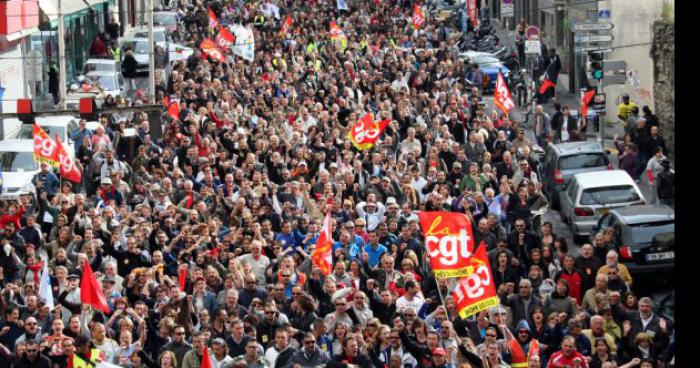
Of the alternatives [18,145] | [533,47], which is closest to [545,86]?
[533,47]

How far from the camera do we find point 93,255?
14922mm

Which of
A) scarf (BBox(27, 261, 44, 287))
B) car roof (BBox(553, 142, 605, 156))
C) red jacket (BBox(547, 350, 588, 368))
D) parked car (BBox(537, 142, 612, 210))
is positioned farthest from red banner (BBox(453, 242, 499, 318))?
car roof (BBox(553, 142, 605, 156))

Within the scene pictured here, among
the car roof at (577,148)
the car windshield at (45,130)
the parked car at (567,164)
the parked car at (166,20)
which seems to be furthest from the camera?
the parked car at (166,20)

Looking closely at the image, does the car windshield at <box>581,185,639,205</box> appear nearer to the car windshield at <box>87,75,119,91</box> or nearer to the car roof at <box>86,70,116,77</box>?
the car windshield at <box>87,75,119,91</box>

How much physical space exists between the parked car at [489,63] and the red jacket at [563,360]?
88.4 feet

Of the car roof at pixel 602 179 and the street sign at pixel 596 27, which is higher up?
the street sign at pixel 596 27

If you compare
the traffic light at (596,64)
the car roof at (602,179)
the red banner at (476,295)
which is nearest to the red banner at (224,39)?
the traffic light at (596,64)

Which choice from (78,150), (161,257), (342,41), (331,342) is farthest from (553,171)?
(342,41)

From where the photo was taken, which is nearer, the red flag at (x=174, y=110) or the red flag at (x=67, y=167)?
the red flag at (x=67, y=167)

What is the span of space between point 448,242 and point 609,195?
8.75 metres

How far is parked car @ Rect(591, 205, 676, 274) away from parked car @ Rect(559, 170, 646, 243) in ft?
9.29

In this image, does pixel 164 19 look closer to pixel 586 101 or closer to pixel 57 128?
pixel 586 101

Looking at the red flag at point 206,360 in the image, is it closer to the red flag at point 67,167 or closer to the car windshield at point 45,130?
the red flag at point 67,167

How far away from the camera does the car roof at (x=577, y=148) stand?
23.9 metres
